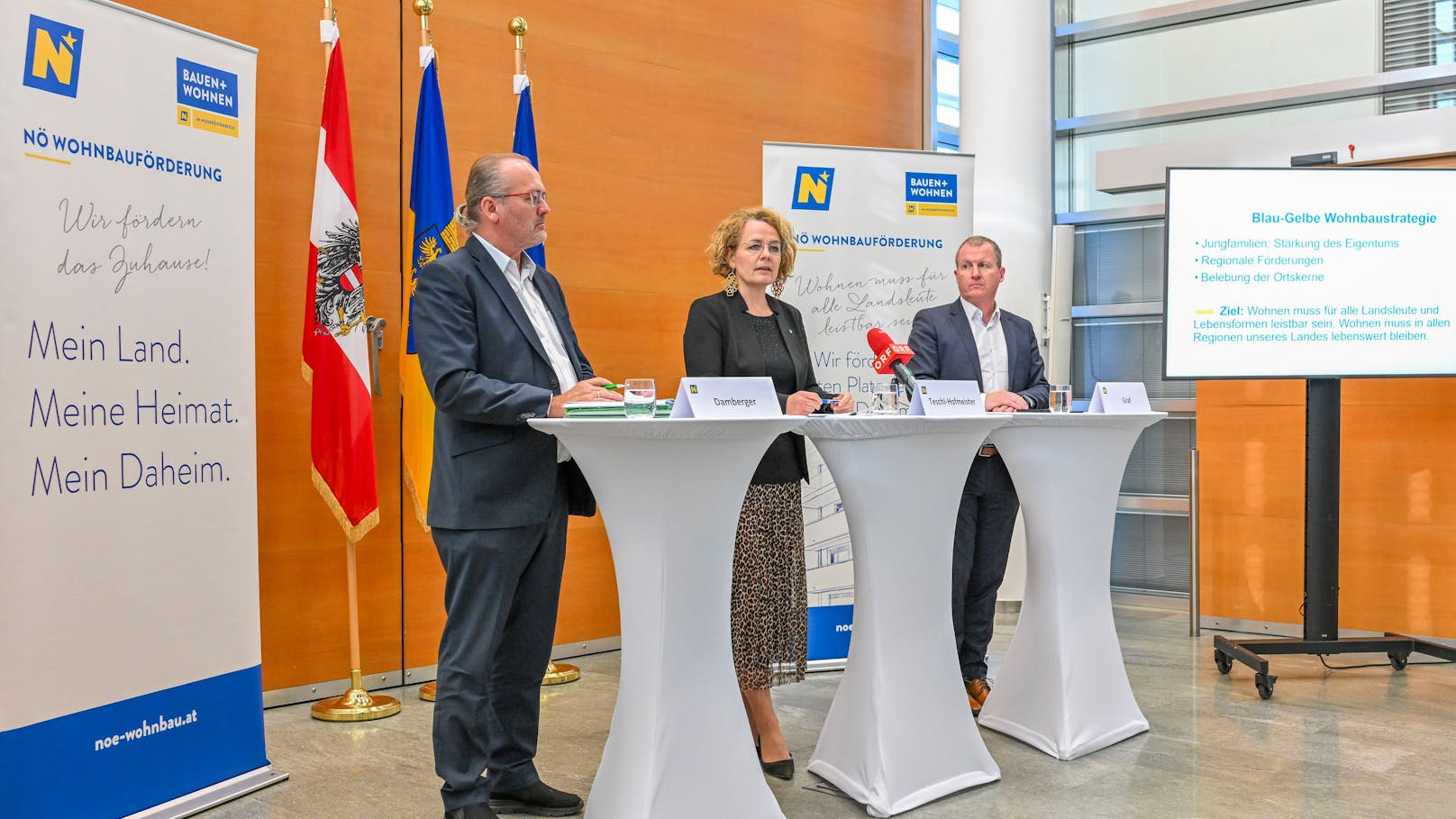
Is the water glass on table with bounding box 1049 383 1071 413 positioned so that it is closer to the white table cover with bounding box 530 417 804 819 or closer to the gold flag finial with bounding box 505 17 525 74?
the white table cover with bounding box 530 417 804 819

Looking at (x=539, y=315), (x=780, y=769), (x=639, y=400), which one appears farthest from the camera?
(x=780, y=769)

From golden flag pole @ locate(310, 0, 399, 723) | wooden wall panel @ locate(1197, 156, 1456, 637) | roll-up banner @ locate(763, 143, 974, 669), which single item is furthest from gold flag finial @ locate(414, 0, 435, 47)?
wooden wall panel @ locate(1197, 156, 1456, 637)

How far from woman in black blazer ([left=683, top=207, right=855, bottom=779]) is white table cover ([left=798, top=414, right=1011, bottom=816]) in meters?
0.27

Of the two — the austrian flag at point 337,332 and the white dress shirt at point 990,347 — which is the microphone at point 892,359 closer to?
the white dress shirt at point 990,347

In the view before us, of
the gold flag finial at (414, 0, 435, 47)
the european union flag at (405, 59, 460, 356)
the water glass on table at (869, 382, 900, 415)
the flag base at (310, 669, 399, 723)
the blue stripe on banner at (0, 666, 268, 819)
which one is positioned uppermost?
the gold flag finial at (414, 0, 435, 47)

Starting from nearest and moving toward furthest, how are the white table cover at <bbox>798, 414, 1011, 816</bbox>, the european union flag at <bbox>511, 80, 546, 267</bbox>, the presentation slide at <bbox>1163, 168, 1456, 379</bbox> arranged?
the white table cover at <bbox>798, 414, 1011, 816</bbox> < the european union flag at <bbox>511, 80, 546, 267</bbox> < the presentation slide at <bbox>1163, 168, 1456, 379</bbox>

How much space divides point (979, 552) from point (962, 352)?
70 centimetres

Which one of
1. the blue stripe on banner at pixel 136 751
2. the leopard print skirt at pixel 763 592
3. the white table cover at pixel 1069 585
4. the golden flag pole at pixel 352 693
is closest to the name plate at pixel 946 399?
the white table cover at pixel 1069 585

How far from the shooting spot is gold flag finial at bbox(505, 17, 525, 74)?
464cm

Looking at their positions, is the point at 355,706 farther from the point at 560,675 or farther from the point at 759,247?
the point at 759,247

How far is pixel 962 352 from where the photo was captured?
4.08m

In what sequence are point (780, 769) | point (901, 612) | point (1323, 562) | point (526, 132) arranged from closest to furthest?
point (901, 612) → point (780, 769) → point (526, 132) → point (1323, 562)

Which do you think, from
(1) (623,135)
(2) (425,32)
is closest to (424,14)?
(2) (425,32)

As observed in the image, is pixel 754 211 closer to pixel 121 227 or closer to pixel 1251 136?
pixel 121 227
